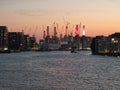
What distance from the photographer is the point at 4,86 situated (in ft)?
167

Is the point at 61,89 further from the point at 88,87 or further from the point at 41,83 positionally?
the point at 41,83

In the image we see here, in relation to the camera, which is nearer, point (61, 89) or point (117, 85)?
point (61, 89)

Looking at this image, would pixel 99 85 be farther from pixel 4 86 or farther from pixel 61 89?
pixel 4 86

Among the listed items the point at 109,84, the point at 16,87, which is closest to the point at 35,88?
the point at 16,87

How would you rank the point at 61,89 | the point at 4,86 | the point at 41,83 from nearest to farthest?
the point at 61,89
the point at 4,86
the point at 41,83

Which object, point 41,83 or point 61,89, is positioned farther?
point 41,83

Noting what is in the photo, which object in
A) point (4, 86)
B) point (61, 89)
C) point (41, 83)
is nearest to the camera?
point (61, 89)

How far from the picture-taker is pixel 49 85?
5225 cm

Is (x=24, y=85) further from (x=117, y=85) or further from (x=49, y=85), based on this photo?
(x=117, y=85)

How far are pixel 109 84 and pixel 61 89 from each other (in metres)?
8.22

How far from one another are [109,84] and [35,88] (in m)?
10.0

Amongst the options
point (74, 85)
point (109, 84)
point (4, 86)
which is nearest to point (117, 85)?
point (109, 84)

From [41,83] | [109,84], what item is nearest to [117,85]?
[109,84]

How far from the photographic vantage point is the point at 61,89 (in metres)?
47.8
